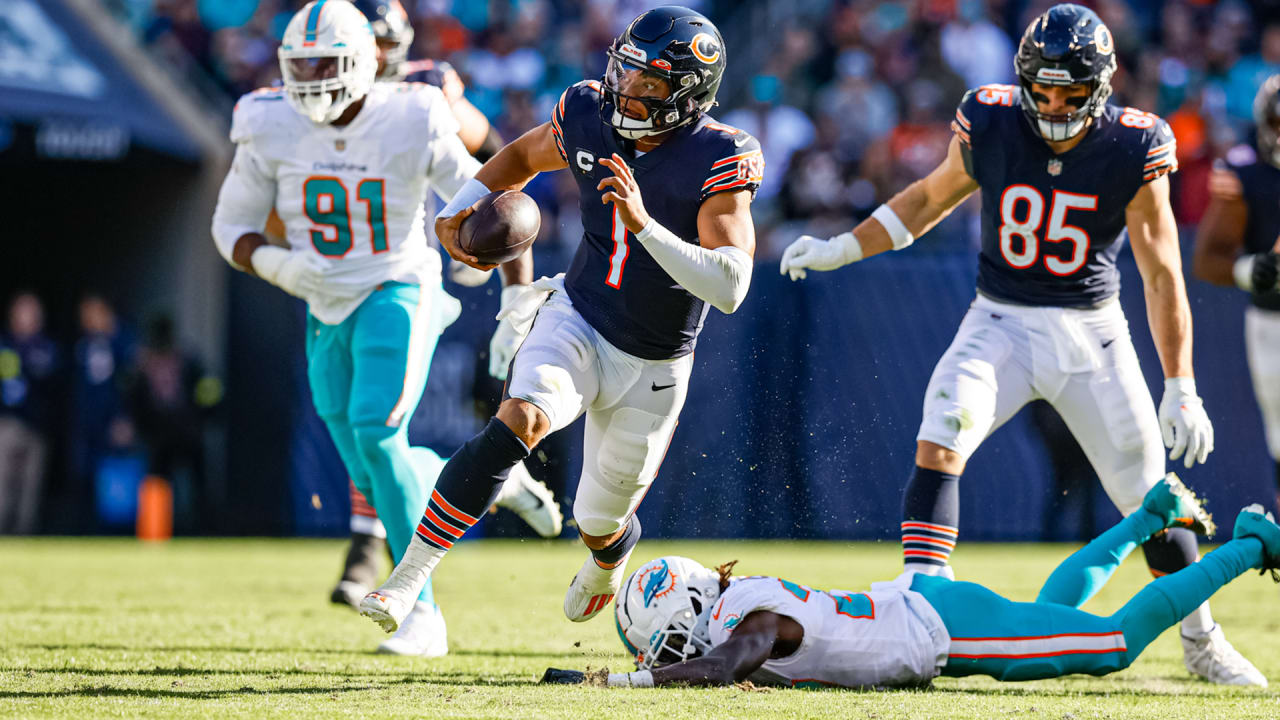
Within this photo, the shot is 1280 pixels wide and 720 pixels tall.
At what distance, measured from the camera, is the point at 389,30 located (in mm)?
5594

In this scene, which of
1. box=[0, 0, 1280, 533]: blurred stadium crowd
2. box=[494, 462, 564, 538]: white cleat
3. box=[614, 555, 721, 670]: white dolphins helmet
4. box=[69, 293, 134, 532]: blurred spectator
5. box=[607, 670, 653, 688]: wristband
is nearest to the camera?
box=[607, 670, 653, 688]: wristband

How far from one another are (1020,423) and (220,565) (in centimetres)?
468

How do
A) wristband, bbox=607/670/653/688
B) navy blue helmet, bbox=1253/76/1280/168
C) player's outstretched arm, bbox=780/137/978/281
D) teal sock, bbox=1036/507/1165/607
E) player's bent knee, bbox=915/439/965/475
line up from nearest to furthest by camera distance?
1. wristband, bbox=607/670/653/688
2. teal sock, bbox=1036/507/1165/607
3. player's bent knee, bbox=915/439/965/475
4. player's outstretched arm, bbox=780/137/978/281
5. navy blue helmet, bbox=1253/76/1280/168

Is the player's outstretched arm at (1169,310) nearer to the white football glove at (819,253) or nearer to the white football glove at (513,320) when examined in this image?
the white football glove at (819,253)

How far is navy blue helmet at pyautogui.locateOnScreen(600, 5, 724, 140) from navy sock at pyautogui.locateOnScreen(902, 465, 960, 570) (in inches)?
49.4

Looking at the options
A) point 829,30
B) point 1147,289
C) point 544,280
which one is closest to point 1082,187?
point 1147,289

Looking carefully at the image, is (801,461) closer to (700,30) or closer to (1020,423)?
(700,30)

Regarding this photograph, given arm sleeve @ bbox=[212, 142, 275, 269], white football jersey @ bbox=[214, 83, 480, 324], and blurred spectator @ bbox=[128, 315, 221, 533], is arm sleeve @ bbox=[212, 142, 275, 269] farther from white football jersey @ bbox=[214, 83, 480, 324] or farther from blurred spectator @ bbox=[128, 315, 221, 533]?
blurred spectator @ bbox=[128, 315, 221, 533]

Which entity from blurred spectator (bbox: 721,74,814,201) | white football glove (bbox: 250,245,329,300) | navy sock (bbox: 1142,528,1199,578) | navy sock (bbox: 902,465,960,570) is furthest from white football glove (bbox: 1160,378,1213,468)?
blurred spectator (bbox: 721,74,814,201)

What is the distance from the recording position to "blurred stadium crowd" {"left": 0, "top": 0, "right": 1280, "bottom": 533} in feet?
34.4

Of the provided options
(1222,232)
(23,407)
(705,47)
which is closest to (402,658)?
(705,47)

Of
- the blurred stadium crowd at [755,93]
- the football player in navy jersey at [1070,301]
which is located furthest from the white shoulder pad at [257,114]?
the blurred stadium crowd at [755,93]

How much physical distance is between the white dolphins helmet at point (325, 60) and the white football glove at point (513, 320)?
852 millimetres

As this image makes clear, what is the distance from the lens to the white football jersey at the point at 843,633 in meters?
3.79
